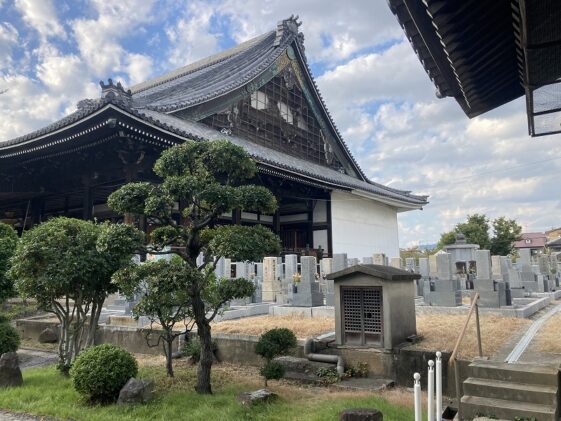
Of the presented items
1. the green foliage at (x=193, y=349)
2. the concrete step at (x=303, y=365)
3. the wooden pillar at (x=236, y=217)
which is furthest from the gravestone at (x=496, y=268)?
the wooden pillar at (x=236, y=217)

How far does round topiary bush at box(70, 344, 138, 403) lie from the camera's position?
632 cm

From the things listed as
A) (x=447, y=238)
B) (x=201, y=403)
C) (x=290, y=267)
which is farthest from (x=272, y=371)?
(x=447, y=238)

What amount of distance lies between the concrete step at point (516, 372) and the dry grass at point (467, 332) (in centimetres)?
122

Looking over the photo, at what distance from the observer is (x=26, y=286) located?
754cm

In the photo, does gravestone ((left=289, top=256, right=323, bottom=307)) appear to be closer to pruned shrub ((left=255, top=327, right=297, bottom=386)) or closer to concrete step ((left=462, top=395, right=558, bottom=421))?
pruned shrub ((left=255, top=327, right=297, bottom=386))

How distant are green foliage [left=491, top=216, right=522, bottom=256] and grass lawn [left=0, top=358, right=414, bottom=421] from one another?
103ft

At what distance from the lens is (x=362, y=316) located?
318 inches

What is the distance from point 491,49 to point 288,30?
24683mm

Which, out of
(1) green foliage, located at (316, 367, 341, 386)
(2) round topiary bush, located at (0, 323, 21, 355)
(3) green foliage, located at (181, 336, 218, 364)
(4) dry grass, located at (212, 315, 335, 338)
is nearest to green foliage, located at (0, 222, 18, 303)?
(2) round topiary bush, located at (0, 323, 21, 355)

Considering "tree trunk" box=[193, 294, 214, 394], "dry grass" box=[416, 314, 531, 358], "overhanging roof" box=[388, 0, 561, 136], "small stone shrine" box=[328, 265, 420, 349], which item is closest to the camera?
"overhanging roof" box=[388, 0, 561, 136]

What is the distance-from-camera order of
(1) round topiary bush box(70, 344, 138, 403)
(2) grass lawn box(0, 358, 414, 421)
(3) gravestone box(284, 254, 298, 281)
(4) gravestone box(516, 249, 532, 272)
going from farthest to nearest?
(4) gravestone box(516, 249, 532, 272), (3) gravestone box(284, 254, 298, 281), (1) round topiary bush box(70, 344, 138, 403), (2) grass lawn box(0, 358, 414, 421)

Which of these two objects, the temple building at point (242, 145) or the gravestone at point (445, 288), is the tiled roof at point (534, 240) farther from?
the gravestone at point (445, 288)

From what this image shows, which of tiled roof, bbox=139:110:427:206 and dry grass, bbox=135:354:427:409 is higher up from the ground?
tiled roof, bbox=139:110:427:206

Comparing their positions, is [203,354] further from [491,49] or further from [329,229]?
[329,229]
